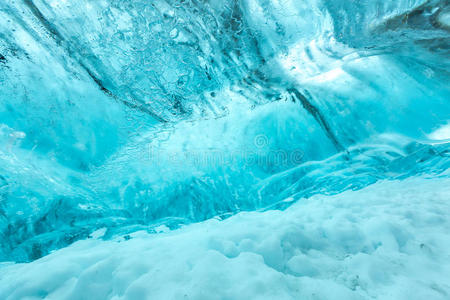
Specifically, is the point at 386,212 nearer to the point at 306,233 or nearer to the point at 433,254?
the point at 433,254

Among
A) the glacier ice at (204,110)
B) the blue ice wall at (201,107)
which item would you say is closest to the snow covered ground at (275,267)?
the glacier ice at (204,110)

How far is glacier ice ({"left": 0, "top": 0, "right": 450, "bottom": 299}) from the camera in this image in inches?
131

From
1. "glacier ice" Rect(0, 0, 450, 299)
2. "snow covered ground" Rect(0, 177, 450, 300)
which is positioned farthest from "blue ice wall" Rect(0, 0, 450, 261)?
"snow covered ground" Rect(0, 177, 450, 300)

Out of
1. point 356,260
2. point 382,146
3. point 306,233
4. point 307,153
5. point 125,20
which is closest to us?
point 356,260

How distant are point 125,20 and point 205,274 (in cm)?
393

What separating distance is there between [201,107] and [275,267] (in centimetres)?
390

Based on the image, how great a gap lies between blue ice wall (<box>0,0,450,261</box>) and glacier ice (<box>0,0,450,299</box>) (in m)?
0.03

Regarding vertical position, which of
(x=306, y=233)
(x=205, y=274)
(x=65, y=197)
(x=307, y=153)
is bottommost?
(x=205, y=274)

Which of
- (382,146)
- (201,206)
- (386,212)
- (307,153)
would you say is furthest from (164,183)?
(382,146)

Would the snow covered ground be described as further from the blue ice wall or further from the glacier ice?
the blue ice wall

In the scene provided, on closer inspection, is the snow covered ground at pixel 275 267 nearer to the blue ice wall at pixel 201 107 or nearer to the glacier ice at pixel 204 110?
the glacier ice at pixel 204 110

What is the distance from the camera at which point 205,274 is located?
1.41 metres

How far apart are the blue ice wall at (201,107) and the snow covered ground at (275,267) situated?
9.30 ft

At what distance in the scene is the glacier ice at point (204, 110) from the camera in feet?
10.9
